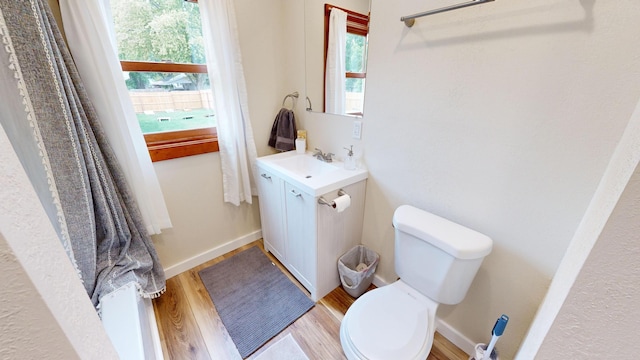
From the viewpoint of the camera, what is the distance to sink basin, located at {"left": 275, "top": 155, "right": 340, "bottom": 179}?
1739 millimetres

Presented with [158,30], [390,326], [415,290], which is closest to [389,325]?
[390,326]

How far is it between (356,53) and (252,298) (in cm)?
173

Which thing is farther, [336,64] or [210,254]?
[210,254]

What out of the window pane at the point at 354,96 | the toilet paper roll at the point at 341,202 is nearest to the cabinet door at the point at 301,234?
the toilet paper roll at the point at 341,202

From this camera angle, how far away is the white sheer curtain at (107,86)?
43.3 inches

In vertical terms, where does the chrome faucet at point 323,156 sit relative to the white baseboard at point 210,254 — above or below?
above

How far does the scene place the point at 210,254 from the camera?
1955mm

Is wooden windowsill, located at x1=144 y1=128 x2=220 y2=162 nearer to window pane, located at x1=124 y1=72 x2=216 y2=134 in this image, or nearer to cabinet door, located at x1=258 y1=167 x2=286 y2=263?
window pane, located at x1=124 y1=72 x2=216 y2=134

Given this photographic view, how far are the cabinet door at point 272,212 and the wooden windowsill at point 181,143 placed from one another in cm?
41

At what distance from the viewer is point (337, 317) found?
1496mm

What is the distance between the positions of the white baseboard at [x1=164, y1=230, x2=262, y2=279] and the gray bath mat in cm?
10

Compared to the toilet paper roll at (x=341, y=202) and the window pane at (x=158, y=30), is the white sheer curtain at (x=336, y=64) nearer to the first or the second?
the toilet paper roll at (x=341, y=202)

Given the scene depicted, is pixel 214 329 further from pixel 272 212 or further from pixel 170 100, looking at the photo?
pixel 170 100

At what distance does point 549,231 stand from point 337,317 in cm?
118
